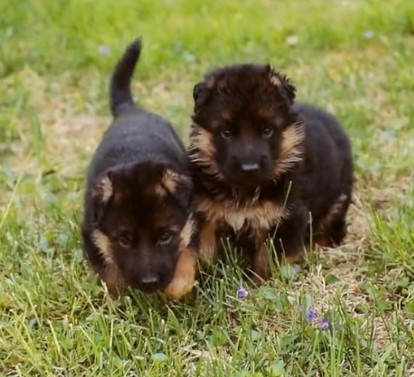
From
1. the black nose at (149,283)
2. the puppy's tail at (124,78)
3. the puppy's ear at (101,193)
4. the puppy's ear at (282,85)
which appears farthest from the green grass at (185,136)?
the puppy's ear at (282,85)

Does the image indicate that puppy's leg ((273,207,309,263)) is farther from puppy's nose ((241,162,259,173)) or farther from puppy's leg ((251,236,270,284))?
puppy's nose ((241,162,259,173))

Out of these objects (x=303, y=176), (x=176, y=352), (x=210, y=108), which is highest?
(x=210, y=108)

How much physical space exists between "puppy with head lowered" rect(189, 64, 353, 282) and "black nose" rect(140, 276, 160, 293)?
53 cm

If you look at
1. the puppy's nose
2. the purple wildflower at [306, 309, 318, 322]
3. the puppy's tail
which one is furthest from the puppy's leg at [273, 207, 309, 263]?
the puppy's tail

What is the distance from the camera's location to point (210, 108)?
452 cm

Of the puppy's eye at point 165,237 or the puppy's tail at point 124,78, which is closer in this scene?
the puppy's eye at point 165,237

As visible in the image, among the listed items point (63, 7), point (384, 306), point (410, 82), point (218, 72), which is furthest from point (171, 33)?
point (384, 306)

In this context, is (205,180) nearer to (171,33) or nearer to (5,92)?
(5,92)

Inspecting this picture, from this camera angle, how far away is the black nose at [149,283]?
4053mm

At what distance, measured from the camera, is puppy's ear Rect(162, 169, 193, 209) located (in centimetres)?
414

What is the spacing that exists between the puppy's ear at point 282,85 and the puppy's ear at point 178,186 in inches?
24.3

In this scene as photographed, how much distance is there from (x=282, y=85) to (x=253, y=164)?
415 mm

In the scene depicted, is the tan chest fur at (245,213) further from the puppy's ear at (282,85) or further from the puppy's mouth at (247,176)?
the puppy's ear at (282,85)

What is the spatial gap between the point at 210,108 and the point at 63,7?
14.0ft
